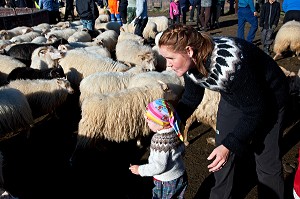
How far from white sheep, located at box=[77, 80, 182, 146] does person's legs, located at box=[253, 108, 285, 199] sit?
1760mm

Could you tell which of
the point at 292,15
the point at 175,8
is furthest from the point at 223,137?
the point at 175,8

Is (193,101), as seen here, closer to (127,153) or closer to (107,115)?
(107,115)

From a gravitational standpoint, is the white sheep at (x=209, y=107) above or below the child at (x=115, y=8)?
below

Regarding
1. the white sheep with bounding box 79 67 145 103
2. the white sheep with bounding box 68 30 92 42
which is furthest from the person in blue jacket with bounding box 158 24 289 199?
the white sheep with bounding box 68 30 92 42

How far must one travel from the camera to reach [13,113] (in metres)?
4.02

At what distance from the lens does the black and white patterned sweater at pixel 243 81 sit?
1673mm

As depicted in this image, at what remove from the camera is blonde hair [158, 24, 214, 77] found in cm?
164

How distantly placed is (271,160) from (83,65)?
14.2ft

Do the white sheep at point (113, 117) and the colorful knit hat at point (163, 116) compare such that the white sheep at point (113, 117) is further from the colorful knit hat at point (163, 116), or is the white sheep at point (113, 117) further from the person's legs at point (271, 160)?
the person's legs at point (271, 160)

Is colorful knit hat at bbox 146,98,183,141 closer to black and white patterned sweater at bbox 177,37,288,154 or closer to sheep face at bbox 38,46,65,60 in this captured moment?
black and white patterned sweater at bbox 177,37,288,154

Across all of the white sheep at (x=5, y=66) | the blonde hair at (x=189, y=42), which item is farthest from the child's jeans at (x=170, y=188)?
the white sheep at (x=5, y=66)

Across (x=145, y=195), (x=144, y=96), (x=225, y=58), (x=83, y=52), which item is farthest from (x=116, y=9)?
(x=225, y=58)

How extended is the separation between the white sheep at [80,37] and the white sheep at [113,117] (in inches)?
192

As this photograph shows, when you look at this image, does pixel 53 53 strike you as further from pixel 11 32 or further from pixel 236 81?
pixel 236 81
